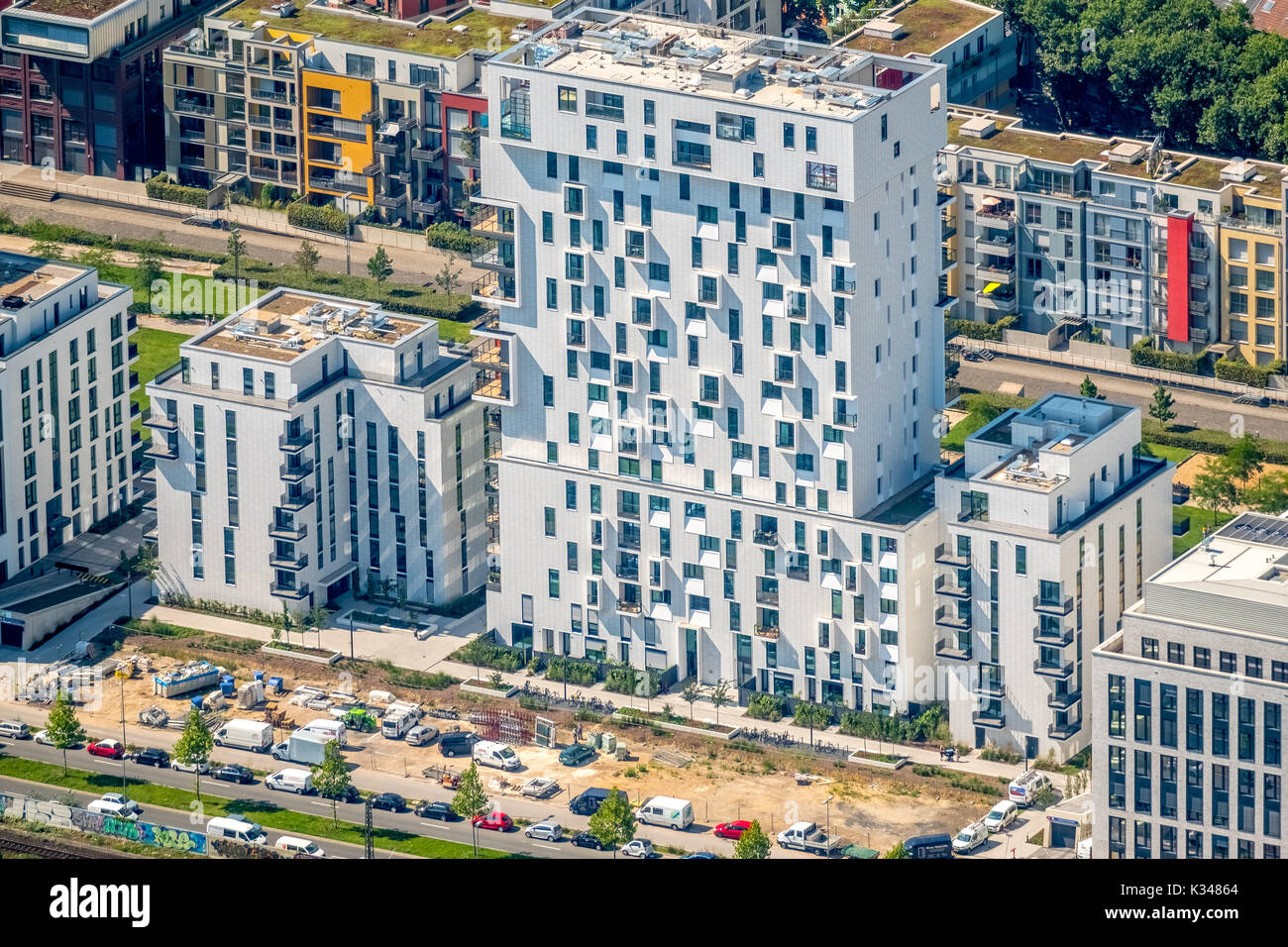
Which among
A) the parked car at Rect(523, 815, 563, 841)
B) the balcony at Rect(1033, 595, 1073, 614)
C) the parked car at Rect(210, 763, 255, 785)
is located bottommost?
the parked car at Rect(210, 763, 255, 785)

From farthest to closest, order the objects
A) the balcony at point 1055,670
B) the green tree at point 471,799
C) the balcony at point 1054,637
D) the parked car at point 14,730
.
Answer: the parked car at point 14,730 → the balcony at point 1055,670 → the balcony at point 1054,637 → the green tree at point 471,799

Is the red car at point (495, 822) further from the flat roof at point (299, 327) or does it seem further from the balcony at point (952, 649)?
the flat roof at point (299, 327)

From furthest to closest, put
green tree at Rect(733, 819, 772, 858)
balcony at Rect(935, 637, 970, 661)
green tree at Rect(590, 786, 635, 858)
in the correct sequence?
1. balcony at Rect(935, 637, 970, 661)
2. green tree at Rect(590, 786, 635, 858)
3. green tree at Rect(733, 819, 772, 858)

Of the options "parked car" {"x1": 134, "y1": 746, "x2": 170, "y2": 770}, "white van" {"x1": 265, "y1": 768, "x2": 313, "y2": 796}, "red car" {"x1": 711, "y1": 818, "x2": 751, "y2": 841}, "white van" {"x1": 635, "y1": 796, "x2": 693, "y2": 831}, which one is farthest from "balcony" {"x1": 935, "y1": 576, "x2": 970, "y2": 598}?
"parked car" {"x1": 134, "y1": 746, "x2": 170, "y2": 770}

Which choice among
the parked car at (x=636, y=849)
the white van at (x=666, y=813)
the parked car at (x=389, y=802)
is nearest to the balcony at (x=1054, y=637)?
the white van at (x=666, y=813)

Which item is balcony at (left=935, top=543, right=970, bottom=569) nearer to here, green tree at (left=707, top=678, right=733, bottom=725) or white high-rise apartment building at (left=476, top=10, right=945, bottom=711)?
white high-rise apartment building at (left=476, top=10, right=945, bottom=711)
